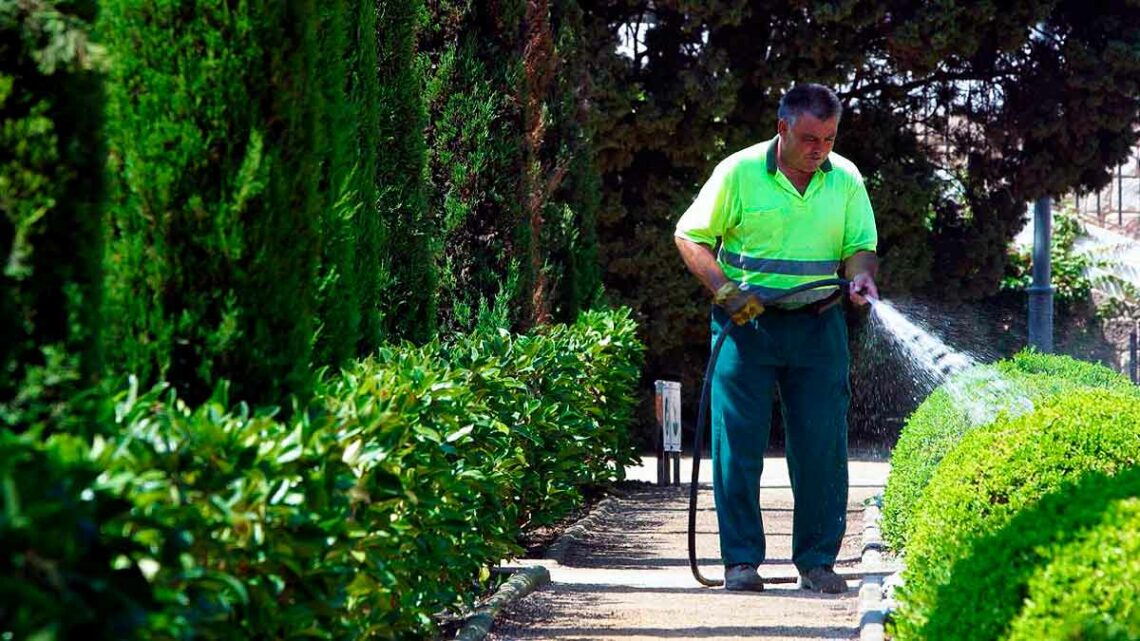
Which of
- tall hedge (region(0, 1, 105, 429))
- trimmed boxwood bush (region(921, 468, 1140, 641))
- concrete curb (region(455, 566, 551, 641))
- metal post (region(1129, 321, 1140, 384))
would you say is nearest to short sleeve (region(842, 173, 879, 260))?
concrete curb (region(455, 566, 551, 641))

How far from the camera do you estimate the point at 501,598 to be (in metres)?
6.90

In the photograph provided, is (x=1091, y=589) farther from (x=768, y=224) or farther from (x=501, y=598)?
(x=768, y=224)

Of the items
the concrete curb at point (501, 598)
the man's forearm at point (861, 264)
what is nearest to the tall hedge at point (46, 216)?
the concrete curb at point (501, 598)

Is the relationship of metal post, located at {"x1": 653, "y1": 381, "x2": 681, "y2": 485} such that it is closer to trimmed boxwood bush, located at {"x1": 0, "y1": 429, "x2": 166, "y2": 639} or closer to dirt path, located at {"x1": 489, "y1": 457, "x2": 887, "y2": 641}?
dirt path, located at {"x1": 489, "y1": 457, "x2": 887, "y2": 641}

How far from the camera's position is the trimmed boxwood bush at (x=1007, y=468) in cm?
553

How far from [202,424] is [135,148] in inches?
57.4

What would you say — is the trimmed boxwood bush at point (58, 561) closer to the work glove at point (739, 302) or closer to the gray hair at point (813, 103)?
the work glove at point (739, 302)

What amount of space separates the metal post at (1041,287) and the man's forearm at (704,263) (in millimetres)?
12733

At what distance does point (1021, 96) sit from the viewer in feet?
69.5

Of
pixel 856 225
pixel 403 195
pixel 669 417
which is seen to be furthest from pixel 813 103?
pixel 669 417

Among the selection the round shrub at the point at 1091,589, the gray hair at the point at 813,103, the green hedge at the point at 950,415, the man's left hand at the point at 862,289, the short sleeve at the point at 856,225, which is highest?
the gray hair at the point at 813,103

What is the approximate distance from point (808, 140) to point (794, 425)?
122cm

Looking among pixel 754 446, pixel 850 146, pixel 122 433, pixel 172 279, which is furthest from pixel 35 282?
pixel 850 146

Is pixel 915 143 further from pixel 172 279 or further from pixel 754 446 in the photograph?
pixel 172 279
